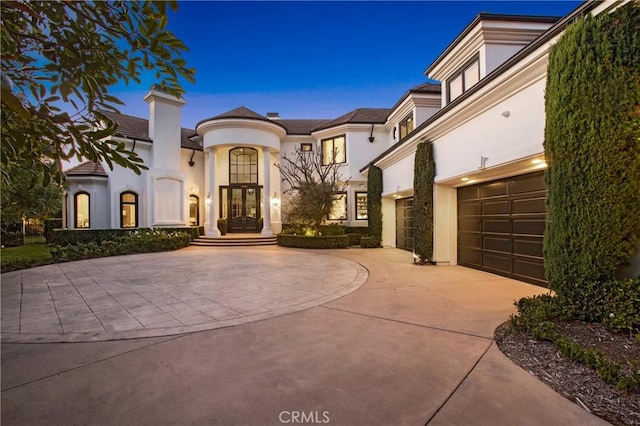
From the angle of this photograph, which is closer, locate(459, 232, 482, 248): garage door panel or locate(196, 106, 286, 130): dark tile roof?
locate(459, 232, 482, 248): garage door panel

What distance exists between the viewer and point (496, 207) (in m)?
7.60

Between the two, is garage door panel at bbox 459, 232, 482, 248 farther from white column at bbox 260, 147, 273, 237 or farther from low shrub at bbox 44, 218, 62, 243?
low shrub at bbox 44, 218, 62, 243

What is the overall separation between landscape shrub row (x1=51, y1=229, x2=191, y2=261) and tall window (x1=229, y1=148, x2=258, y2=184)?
5.76 meters

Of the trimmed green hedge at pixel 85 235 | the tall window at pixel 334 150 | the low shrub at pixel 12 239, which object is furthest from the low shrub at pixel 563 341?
the low shrub at pixel 12 239

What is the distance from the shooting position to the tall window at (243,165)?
20.2 m

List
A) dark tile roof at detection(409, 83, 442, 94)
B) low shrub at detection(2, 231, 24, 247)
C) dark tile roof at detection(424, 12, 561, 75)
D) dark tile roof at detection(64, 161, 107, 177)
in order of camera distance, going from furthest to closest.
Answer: low shrub at detection(2, 231, 24, 247)
dark tile roof at detection(64, 161, 107, 177)
dark tile roof at detection(409, 83, 442, 94)
dark tile roof at detection(424, 12, 561, 75)

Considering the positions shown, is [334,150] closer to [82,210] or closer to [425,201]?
[425,201]

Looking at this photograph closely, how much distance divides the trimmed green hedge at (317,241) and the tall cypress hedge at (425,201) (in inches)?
240

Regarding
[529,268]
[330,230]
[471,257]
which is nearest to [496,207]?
[529,268]

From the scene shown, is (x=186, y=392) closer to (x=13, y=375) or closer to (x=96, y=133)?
(x=13, y=375)

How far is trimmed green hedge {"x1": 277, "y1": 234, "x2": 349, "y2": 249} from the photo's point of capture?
49.8 ft

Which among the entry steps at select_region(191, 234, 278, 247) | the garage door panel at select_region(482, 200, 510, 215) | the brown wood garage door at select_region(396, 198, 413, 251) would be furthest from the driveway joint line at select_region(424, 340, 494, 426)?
the entry steps at select_region(191, 234, 278, 247)

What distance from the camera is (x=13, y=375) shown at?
2938mm

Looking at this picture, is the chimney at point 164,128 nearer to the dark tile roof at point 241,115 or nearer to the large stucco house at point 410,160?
the large stucco house at point 410,160
